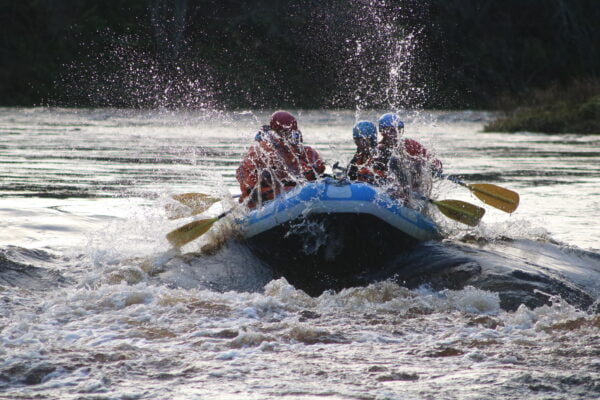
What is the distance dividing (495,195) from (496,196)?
14mm

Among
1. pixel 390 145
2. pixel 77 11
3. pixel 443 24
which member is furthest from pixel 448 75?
pixel 390 145

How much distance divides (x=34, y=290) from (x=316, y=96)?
30.1m

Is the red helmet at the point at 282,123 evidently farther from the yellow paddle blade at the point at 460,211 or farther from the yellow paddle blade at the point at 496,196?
the yellow paddle blade at the point at 496,196

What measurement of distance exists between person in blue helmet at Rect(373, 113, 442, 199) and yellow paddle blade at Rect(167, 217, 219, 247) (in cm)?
157

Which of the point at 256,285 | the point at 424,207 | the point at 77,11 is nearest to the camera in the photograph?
the point at 256,285

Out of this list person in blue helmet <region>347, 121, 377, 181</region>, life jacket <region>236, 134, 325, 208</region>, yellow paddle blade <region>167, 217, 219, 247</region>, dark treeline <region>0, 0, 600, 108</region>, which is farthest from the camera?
dark treeline <region>0, 0, 600, 108</region>

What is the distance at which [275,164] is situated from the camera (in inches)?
307

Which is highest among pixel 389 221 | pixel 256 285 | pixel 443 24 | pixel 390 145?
pixel 443 24

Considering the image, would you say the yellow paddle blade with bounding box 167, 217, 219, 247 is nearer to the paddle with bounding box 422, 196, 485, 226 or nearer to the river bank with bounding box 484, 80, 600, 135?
the paddle with bounding box 422, 196, 485, 226

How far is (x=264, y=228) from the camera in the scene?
23.3 ft

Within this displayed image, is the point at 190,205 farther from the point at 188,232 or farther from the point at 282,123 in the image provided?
the point at 282,123

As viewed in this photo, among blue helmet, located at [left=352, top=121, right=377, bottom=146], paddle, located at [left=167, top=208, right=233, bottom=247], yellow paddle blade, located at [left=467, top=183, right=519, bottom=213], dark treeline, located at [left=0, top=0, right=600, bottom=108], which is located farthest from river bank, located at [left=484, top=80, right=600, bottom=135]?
paddle, located at [left=167, top=208, right=233, bottom=247]

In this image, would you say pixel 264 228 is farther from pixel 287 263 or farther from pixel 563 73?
pixel 563 73

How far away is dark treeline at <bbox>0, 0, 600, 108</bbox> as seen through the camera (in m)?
35.8
